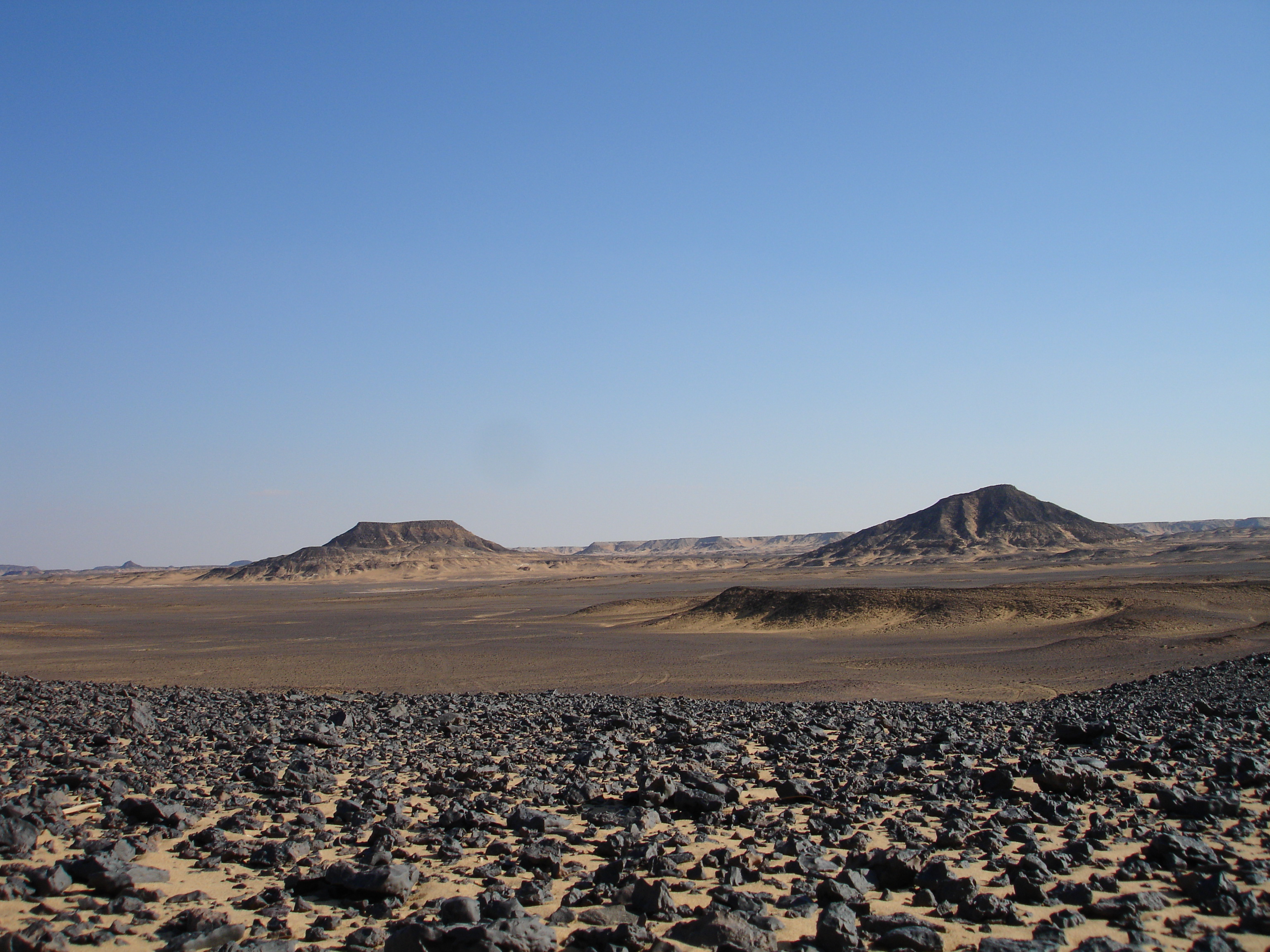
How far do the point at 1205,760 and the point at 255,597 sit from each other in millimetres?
100625

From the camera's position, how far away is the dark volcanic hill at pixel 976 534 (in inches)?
5182

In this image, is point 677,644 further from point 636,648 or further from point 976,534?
point 976,534

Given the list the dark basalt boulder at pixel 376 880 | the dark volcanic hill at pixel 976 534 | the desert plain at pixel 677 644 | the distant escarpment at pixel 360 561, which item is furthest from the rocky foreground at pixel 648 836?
the distant escarpment at pixel 360 561

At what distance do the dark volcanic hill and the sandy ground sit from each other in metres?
63.1

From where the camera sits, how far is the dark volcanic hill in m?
132

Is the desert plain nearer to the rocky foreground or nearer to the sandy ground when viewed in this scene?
the sandy ground

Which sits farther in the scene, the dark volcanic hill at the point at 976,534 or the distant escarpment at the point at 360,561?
the distant escarpment at the point at 360,561

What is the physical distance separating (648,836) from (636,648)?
89.0ft

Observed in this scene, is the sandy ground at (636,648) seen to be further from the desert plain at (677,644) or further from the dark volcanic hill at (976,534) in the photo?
the dark volcanic hill at (976,534)

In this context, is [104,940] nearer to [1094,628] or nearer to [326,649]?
[326,649]

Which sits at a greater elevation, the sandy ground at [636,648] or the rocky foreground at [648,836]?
the rocky foreground at [648,836]

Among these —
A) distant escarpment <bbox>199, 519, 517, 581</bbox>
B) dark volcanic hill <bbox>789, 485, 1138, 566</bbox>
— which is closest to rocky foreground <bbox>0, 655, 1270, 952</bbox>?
dark volcanic hill <bbox>789, 485, 1138, 566</bbox>

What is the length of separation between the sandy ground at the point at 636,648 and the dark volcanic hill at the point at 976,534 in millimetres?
63138

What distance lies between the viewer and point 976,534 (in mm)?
142000
